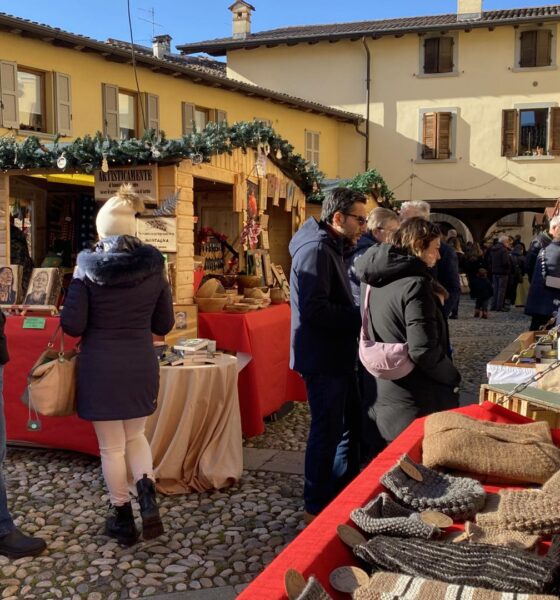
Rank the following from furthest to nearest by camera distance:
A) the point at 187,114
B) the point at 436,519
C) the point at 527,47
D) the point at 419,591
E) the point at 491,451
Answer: the point at 527,47 < the point at 187,114 < the point at 491,451 < the point at 436,519 < the point at 419,591

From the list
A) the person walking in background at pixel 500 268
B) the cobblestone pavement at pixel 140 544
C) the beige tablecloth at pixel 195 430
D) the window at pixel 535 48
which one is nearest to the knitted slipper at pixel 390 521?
the cobblestone pavement at pixel 140 544

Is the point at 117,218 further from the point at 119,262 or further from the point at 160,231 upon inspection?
the point at 160,231

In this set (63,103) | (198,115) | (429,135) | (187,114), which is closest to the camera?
(63,103)

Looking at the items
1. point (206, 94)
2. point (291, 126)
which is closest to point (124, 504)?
point (206, 94)

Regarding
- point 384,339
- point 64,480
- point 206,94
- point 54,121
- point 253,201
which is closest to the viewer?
point 384,339

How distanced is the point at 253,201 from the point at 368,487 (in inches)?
198

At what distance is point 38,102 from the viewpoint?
41.8 ft

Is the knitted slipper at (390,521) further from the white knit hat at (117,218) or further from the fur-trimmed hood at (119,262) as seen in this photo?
the white knit hat at (117,218)

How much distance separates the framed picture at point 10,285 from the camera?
16.8 feet

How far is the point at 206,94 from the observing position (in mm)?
16500

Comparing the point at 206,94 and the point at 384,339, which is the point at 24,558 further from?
the point at 206,94

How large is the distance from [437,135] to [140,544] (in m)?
19.1

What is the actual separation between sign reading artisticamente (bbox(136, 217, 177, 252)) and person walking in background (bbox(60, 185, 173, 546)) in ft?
5.76

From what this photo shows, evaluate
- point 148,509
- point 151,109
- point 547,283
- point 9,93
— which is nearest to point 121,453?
point 148,509
